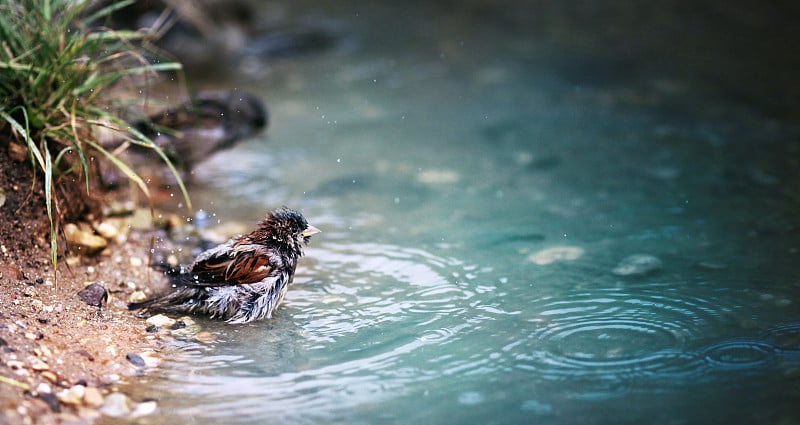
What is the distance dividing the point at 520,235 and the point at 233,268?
2.30 m

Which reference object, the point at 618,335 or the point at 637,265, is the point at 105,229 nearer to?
the point at 618,335

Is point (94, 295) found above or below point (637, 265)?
below

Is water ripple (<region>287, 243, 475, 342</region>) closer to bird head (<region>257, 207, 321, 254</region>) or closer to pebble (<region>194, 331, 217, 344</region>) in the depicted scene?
bird head (<region>257, 207, 321, 254</region>)

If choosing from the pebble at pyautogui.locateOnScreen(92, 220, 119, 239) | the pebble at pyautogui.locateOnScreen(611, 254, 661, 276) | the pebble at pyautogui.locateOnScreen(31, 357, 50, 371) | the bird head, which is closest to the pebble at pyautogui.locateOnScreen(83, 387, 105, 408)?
the pebble at pyautogui.locateOnScreen(31, 357, 50, 371)

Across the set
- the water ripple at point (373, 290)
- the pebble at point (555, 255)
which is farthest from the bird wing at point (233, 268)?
the pebble at point (555, 255)

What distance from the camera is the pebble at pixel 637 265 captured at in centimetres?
536

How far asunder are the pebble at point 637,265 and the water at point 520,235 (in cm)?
2

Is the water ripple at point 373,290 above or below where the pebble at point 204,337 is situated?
above

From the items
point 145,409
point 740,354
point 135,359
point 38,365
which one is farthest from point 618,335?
point 38,365

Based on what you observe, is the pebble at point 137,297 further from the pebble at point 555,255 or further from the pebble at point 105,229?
the pebble at point 555,255

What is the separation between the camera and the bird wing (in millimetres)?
4805

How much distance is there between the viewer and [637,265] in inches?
215

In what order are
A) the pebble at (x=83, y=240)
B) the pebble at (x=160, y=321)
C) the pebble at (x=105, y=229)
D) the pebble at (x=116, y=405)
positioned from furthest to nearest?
the pebble at (x=105, y=229) < the pebble at (x=83, y=240) < the pebble at (x=160, y=321) < the pebble at (x=116, y=405)

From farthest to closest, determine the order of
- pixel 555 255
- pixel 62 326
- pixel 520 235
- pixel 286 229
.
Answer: pixel 520 235 → pixel 555 255 → pixel 286 229 → pixel 62 326
